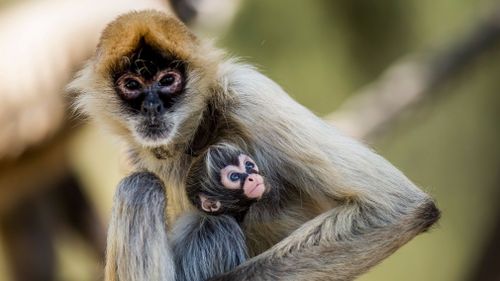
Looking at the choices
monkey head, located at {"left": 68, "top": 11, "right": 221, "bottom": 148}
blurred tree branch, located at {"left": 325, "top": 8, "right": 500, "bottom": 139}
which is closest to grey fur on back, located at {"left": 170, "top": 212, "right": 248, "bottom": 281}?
monkey head, located at {"left": 68, "top": 11, "right": 221, "bottom": 148}

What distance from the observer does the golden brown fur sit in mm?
5977

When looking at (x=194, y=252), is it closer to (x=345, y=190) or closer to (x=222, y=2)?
(x=345, y=190)

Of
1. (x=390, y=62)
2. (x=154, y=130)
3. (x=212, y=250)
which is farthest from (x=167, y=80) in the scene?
(x=390, y=62)

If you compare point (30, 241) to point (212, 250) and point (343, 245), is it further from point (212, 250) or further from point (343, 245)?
point (343, 245)

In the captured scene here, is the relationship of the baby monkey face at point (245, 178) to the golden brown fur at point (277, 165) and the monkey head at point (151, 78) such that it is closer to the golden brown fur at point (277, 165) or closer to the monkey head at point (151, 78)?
the golden brown fur at point (277, 165)

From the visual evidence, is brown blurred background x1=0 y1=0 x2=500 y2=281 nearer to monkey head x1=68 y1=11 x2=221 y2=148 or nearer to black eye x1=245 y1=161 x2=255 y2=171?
monkey head x1=68 y1=11 x2=221 y2=148

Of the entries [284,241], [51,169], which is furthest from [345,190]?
[51,169]

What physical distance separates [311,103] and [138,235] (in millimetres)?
9799

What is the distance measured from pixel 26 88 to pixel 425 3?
22.3 ft

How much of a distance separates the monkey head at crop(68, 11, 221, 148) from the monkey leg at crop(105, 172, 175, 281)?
0.31 meters

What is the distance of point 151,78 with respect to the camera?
6.08 metres

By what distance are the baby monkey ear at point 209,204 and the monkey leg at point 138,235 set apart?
9.6 inches

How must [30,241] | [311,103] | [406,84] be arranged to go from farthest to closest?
[311,103] < [30,241] < [406,84]

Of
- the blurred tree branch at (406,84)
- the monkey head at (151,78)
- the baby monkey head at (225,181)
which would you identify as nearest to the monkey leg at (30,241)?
the blurred tree branch at (406,84)
